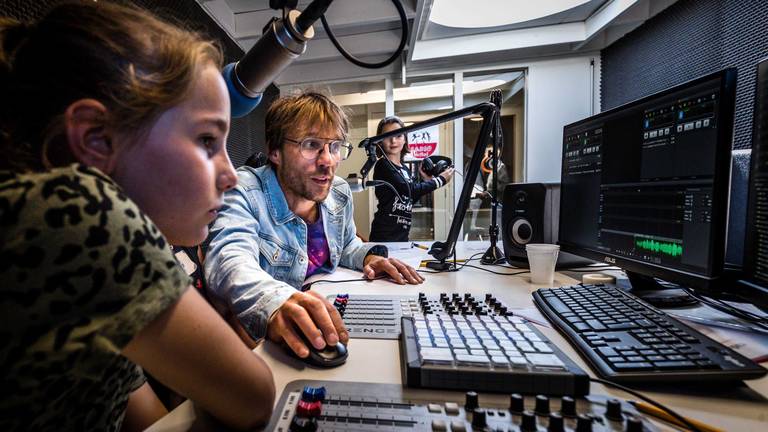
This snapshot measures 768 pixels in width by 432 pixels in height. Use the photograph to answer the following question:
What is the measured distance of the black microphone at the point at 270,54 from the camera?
61 centimetres

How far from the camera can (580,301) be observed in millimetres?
737

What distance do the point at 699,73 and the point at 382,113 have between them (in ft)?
10.2

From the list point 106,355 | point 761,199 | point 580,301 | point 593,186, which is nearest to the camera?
point 106,355

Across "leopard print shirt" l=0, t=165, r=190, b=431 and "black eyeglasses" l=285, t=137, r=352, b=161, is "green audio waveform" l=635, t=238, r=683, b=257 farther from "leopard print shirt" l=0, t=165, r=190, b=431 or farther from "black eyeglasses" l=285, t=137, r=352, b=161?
"black eyeglasses" l=285, t=137, r=352, b=161

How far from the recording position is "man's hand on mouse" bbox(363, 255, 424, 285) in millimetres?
1065

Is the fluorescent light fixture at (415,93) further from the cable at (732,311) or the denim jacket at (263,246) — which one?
the cable at (732,311)

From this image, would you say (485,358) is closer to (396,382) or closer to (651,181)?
(396,382)

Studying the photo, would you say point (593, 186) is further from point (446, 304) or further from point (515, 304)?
point (446, 304)

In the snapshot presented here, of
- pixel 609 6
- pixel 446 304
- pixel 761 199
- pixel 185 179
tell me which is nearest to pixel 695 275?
pixel 761 199

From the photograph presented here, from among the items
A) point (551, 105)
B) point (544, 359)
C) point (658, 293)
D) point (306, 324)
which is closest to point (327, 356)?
point (306, 324)

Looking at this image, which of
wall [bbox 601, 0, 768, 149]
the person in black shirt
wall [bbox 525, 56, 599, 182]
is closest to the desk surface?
wall [bbox 601, 0, 768, 149]

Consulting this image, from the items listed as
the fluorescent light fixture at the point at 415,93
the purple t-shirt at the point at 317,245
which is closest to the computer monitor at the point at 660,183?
the purple t-shirt at the point at 317,245

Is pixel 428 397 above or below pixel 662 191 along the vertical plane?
below

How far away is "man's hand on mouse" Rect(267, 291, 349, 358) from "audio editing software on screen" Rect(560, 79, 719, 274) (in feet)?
2.20
